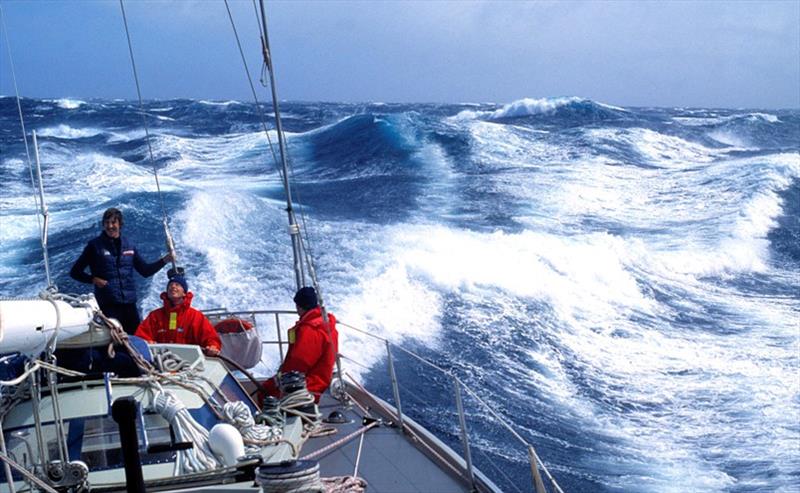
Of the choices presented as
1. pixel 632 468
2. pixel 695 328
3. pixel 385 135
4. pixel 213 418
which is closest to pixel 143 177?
pixel 385 135

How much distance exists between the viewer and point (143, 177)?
676 inches

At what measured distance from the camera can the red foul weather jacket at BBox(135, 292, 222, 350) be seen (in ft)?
16.7

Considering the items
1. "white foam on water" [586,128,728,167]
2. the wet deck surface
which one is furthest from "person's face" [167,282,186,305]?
"white foam on water" [586,128,728,167]

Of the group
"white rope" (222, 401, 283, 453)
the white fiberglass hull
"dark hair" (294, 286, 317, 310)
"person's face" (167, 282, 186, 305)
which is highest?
the white fiberglass hull

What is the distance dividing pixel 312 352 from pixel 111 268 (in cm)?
140

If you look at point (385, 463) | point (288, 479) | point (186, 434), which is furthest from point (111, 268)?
point (288, 479)

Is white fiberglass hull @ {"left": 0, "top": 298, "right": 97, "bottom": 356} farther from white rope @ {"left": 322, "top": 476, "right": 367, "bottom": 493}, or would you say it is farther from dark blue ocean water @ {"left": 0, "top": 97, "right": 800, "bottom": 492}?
dark blue ocean water @ {"left": 0, "top": 97, "right": 800, "bottom": 492}

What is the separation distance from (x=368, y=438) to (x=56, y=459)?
1804 millimetres

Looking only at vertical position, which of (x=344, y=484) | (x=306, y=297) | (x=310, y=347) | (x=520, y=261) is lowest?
(x=520, y=261)

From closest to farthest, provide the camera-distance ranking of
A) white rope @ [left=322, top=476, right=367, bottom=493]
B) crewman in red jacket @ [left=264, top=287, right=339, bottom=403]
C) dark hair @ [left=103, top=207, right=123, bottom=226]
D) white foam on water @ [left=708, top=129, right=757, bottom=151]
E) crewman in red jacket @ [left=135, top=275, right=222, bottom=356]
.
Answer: white rope @ [left=322, top=476, right=367, bottom=493] < crewman in red jacket @ [left=264, top=287, right=339, bottom=403] < crewman in red jacket @ [left=135, top=275, right=222, bottom=356] < dark hair @ [left=103, top=207, right=123, bottom=226] < white foam on water @ [left=708, top=129, right=757, bottom=151]

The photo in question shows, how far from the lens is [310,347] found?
4.98 m

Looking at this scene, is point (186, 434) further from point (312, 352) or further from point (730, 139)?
point (730, 139)

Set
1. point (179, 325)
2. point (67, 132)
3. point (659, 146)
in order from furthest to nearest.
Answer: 1. point (659, 146)
2. point (67, 132)
3. point (179, 325)

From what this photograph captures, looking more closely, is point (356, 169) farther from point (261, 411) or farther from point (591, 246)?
point (261, 411)
